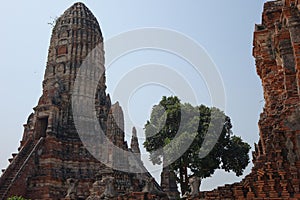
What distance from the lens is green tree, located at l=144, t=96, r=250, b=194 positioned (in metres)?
22.5

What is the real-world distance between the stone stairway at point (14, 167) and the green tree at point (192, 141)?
8.63 m

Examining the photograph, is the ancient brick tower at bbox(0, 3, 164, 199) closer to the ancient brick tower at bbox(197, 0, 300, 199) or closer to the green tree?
the green tree

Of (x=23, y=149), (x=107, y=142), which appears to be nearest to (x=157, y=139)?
(x=107, y=142)

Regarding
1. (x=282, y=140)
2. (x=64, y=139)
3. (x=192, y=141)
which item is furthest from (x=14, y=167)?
(x=282, y=140)

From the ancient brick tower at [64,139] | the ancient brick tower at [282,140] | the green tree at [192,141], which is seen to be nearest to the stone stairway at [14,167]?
the ancient brick tower at [64,139]

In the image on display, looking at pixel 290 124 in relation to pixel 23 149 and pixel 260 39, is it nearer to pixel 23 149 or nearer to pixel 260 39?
pixel 260 39

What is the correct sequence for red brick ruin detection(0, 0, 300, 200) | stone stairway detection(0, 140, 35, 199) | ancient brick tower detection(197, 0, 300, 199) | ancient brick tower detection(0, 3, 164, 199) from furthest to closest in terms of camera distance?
ancient brick tower detection(0, 3, 164, 199) < stone stairway detection(0, 140, 35, 199) < red brick ruin detection(0, 0, 300, 200) < ancient brick tower detection(197, 0, 300, 199)

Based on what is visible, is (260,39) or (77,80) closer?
(260,39)

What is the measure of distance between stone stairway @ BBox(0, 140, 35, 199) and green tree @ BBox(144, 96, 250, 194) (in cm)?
863

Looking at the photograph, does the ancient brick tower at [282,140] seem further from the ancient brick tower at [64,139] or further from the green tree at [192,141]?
the green tree at [192,141]

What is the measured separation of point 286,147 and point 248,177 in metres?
1.19

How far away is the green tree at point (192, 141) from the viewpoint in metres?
22.5

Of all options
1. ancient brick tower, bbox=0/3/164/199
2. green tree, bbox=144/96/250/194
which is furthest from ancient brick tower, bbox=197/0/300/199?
green tree, bbox=144/96/250/194

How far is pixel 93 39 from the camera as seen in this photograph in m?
32.3
